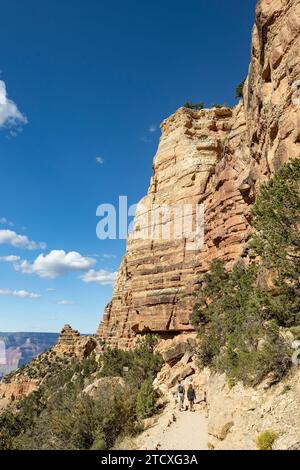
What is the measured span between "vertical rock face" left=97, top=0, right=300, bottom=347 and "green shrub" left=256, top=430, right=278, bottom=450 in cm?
1233

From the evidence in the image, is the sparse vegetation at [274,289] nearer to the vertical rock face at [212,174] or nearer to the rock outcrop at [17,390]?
the vertical rock face at [212,174]

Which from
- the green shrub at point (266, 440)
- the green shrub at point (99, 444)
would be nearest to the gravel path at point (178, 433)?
the green shrub at point (99, 444)

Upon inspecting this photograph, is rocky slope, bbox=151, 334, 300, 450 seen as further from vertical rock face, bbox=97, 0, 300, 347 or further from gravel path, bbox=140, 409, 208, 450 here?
vertical rock face, bbox=97, 0, 300, 347

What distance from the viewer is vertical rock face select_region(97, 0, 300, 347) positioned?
730 inches

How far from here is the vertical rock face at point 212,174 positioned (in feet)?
60.8

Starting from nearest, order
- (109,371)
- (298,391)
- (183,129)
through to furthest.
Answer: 1. (298,391)
2. (109,371)
3. (183,129)

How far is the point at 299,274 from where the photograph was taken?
12.4 metres

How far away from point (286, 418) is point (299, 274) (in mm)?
4976

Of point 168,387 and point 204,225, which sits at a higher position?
point 204,225

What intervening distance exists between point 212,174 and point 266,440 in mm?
29562

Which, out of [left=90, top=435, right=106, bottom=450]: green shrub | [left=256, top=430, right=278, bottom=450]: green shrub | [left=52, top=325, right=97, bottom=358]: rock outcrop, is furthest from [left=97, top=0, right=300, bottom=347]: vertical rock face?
[left=52, top=325, right=97, bottom=358]: rock outcrop

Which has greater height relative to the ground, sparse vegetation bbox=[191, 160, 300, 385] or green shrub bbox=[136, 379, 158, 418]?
sparse vegetation bbox=[191, 160, 300, 385]
